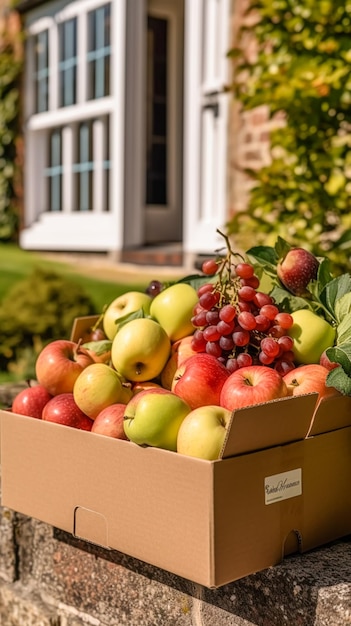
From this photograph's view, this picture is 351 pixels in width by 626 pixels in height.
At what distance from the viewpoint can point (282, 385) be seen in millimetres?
1571

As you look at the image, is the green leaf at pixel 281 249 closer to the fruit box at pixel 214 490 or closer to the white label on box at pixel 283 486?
the fruit box at pixel 214 490

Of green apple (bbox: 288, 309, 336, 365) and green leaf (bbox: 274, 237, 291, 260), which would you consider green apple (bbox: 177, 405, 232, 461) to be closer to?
green apple (bbox: 288, 309, 336, 365)

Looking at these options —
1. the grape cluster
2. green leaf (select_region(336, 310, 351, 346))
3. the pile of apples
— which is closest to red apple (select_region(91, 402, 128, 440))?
the pile of apples

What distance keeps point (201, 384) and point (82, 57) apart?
7138 millimetres

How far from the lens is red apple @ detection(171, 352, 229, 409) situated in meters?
1.61

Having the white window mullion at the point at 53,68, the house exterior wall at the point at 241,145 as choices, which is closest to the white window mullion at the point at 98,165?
the white window mullion at the point at 53,68

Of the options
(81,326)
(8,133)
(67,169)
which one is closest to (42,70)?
(8,133)

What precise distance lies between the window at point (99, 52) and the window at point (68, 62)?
0.32 meters

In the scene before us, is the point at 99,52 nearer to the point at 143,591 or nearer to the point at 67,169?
the point at 67,169

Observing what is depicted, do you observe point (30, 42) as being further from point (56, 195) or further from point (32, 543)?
point (32, 543)

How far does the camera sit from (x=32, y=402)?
6.00 feet

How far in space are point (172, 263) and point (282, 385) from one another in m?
5.20

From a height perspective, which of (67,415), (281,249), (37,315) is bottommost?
(37,315)

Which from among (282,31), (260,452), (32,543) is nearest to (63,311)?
(282,31)
